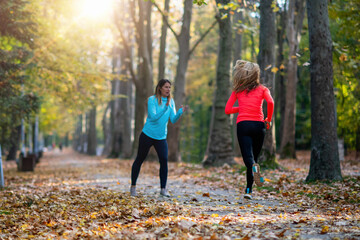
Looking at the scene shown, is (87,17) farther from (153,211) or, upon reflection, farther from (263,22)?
(153,211)

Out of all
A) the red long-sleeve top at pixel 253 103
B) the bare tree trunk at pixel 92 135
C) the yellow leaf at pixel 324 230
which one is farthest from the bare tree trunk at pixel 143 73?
the bare tree trunk at pixel 92 135

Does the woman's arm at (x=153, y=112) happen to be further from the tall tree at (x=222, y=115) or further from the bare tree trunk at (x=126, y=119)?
the bare tree trunk at (x=126, y=119)

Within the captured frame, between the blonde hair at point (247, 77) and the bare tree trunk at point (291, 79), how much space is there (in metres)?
11.7

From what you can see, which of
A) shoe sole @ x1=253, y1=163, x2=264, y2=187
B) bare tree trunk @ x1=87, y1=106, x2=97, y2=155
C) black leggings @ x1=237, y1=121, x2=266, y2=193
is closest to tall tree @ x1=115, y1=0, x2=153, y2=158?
black leggings @ x1=237, y1=121, x2=266, y2=193

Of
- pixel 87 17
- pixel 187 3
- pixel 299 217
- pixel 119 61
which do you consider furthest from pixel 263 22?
pixel 119 61

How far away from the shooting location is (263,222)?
15.0ft

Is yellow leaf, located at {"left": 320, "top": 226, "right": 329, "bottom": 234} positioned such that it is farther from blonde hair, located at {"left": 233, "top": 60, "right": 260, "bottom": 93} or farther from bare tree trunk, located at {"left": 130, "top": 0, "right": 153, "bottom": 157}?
bare tree trunk, located at {"left": 130, "top": 0, "right": 153, "bottom": 157}

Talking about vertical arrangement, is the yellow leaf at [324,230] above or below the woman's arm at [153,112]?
below

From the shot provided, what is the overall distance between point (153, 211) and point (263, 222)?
1613 millimetres

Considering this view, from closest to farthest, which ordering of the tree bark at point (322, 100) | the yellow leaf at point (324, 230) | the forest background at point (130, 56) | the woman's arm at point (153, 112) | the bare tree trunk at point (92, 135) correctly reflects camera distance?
the yellow leaf at point (324, 230), the woman's arm at point (153, 112), the tree bark at point (322, 100), the forest background at point (130, 56), the bare tree trunk at point (92, 135)

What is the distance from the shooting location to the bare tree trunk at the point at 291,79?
1757 centimetres

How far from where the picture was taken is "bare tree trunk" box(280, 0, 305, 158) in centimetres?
1757

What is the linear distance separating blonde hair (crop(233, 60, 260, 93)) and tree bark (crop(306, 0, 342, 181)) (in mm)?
2876

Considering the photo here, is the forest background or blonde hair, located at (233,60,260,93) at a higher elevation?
the forest background
